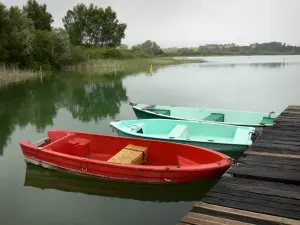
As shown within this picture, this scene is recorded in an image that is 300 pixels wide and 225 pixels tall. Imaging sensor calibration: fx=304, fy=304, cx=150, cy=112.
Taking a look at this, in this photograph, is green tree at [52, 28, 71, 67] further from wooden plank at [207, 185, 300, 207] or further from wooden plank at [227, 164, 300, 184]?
wooden plank at [207, 185, 300, 207]

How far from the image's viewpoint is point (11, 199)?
5.54m

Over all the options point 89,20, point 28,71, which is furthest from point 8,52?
point 89,20

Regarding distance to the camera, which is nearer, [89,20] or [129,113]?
[129,113]

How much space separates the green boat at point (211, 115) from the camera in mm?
8820

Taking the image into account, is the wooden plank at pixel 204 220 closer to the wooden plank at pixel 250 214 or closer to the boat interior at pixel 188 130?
the wooden plank at pixel 250 214

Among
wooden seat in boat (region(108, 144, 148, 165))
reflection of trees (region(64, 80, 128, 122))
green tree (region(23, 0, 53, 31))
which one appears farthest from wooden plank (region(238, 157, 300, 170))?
green tree (region(23, 0, 53, 31))

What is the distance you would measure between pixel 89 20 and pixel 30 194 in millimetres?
50536

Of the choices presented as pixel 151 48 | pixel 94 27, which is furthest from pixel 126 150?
pixel 151 48

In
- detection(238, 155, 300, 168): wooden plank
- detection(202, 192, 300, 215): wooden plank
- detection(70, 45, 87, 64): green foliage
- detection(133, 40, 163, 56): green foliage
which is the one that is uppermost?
detection(133, 40, 163, 56): green foliage

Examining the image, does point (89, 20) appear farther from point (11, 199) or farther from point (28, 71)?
point (11, 199)

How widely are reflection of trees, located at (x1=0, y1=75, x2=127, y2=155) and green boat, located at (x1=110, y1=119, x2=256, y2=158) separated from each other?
360 centimetres

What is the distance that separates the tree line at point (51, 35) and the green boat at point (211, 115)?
735 inches

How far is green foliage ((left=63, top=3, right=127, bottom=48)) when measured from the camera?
52.6 metres

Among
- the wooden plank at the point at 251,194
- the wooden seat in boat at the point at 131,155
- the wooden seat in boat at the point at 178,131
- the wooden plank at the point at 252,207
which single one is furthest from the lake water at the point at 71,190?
the wooden seat in boat at the point at 178,131
